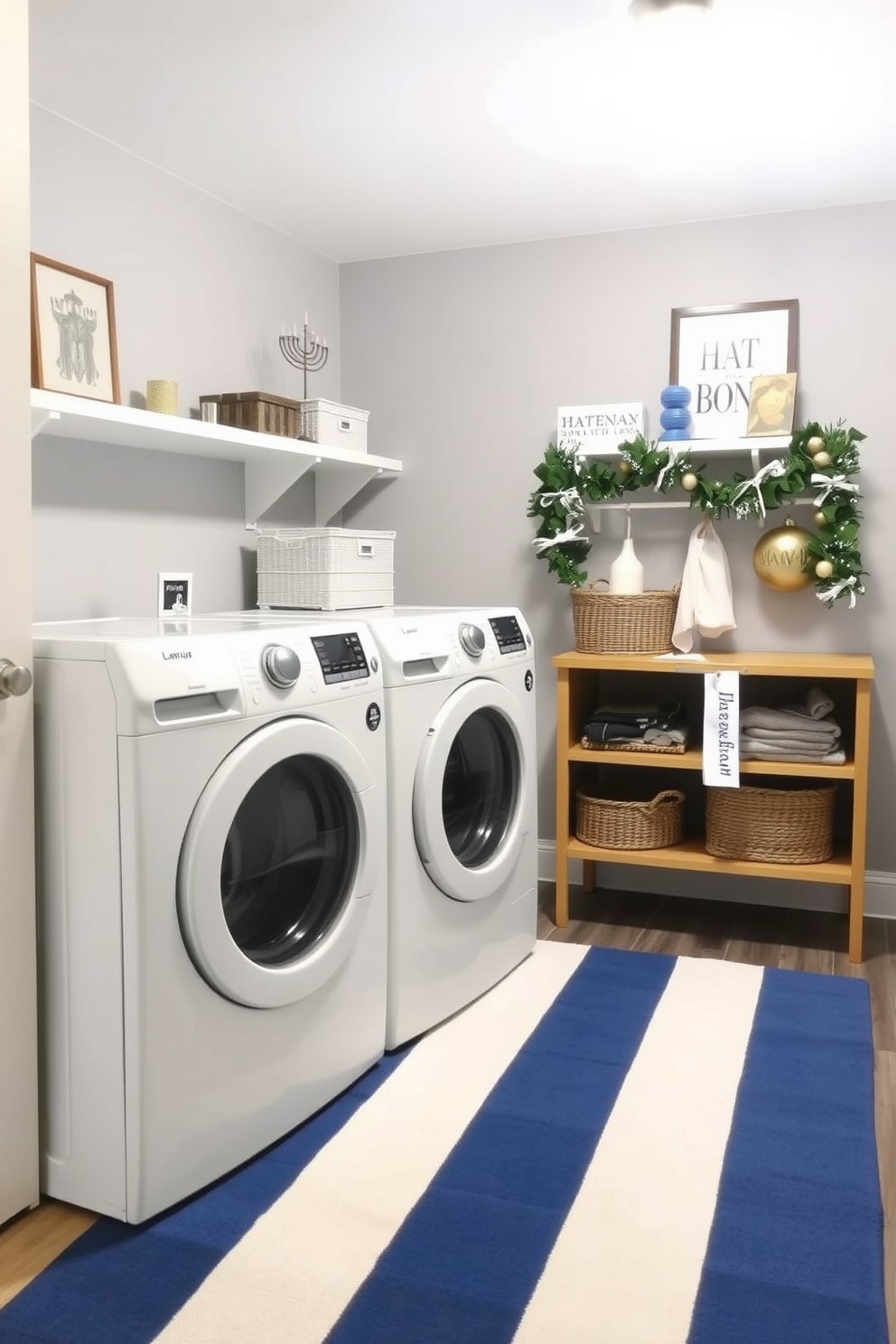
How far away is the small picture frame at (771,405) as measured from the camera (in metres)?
3.14

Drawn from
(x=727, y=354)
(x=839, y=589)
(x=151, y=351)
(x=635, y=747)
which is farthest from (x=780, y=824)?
(x=151, y=351)

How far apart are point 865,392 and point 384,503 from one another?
5.03 ft

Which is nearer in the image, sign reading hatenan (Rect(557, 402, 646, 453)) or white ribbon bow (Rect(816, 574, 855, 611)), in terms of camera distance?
white ribbon bow (Rect(816, 574, 855, 611))

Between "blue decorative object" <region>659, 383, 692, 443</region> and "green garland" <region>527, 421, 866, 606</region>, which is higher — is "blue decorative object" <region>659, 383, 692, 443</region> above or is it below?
above

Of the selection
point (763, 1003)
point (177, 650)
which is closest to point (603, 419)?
point (763, 1003)

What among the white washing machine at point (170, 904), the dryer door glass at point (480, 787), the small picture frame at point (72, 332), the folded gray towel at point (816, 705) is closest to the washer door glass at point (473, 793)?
the dryer door glass at point (480, 787)

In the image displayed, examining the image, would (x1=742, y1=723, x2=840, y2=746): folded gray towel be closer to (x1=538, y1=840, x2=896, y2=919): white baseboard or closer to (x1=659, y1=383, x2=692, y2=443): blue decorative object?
(x1=538, y1=840, x2=896, y2=919): white baseboard

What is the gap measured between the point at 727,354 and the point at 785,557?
2.12ft

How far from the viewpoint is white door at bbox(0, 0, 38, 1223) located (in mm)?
1707

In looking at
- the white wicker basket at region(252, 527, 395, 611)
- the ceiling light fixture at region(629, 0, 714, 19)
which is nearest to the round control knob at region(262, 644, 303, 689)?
the white wicker basket at region(252, 527, 395, 611)

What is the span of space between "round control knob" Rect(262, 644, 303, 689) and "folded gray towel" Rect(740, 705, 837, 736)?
59.1 inches

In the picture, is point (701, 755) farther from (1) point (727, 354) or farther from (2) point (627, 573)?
(1) point (727, 354)

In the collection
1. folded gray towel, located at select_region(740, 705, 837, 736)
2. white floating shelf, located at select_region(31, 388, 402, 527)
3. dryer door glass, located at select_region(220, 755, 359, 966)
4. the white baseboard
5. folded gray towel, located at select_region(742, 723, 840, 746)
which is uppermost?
white floating shelf, located at select_region(31, 388, 402, 527)

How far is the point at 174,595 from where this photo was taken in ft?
9.36
